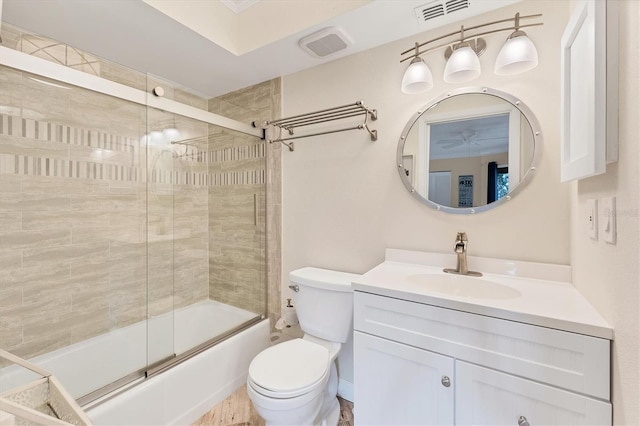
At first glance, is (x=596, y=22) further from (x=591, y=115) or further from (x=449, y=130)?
(x=449, y=130)

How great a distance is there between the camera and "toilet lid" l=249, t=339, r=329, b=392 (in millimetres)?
1251

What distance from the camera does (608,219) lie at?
2.54 feet

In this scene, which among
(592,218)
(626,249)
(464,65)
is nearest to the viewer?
(626,249)

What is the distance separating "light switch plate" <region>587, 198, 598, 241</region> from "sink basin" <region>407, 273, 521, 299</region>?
0.35 meters

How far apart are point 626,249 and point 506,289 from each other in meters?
0.59

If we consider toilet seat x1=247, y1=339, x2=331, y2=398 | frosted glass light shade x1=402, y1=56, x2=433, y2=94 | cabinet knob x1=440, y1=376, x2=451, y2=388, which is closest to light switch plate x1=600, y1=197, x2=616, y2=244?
cabinet knob x1=440, y1=376, x2=451, y2=388

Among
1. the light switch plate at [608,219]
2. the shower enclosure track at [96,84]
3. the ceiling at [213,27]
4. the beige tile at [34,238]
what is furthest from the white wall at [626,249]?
the beige tile at [34,238]

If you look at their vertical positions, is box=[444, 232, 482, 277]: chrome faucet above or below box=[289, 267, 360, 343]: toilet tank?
above

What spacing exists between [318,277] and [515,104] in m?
1.38

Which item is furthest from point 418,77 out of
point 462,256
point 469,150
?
point 462,256

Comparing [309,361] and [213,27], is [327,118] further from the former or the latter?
[309,361]

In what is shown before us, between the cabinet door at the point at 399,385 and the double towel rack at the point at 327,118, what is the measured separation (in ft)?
3.93

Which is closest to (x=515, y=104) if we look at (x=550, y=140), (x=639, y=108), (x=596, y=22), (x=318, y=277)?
(x=550, y=140)

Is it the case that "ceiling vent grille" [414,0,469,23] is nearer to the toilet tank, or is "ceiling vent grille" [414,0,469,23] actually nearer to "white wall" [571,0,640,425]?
"white wall" [571,0,640,425]
